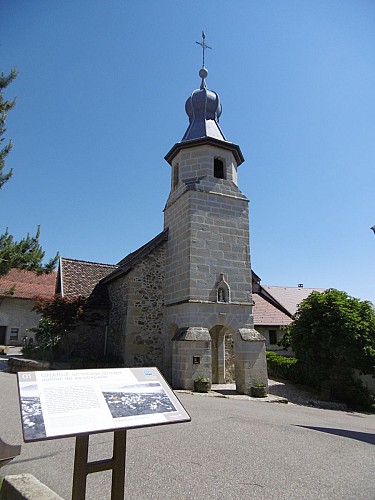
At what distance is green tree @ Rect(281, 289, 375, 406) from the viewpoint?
42.8 ft

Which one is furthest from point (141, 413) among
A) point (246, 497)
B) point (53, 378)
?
point (246, 497)

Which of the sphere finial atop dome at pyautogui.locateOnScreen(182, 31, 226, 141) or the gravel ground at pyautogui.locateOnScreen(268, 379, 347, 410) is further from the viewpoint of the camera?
the sphere finial atop dome at pyautogui.locateOnScreen(182, 31, 226, 141)

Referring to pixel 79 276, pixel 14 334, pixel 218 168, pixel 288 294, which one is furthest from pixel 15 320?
pixel 288 294

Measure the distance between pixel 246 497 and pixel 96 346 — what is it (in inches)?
526

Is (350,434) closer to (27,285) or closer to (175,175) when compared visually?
(175,175)

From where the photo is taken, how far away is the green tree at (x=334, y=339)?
1305 centimetres

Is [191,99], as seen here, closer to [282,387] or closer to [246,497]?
[282,387]

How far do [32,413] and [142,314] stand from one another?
448 inches

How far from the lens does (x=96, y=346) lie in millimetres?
15891

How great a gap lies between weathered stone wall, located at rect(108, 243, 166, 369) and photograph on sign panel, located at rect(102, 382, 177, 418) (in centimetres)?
1050

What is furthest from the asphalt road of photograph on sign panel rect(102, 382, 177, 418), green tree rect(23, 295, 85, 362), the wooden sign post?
green tree rect(23, 295, 85, 362)

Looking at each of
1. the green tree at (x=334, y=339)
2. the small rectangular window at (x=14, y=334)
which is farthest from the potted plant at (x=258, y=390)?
the small rectangular window at (x=14, y=334)

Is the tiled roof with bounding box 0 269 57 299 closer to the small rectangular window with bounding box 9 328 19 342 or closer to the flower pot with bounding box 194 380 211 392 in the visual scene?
the small rectangular window with bounding box 9 328 19 342

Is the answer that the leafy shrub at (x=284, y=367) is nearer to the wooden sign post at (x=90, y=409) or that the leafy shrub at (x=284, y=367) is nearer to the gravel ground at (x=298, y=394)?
the gravel ground at (x=298, y=394)
